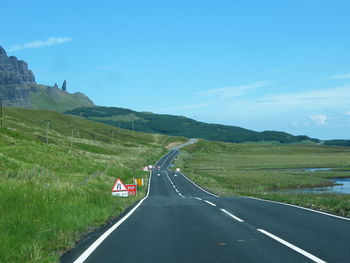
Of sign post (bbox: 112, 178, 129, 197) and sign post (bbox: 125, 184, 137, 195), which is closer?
sign post (bbox: 112, 178, 129, 197)

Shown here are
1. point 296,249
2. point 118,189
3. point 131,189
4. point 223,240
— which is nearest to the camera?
point 296,249

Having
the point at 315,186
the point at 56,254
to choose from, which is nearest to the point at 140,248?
the point at 56,254

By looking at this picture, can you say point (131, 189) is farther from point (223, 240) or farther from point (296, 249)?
point (296, 249)

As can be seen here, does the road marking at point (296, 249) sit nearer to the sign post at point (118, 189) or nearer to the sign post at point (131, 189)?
the sign post at point (118, 189)

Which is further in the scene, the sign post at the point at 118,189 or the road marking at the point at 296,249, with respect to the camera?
the sign post at the point at 118,189

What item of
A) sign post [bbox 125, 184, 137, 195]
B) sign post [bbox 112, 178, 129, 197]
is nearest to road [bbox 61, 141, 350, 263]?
sign post [bbox 112, 178, 129, 197]

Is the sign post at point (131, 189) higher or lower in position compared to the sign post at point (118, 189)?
lower

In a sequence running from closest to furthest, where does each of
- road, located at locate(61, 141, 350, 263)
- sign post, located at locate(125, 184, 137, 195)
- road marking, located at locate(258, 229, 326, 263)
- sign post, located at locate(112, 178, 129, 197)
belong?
road marking, located at locate(258, 229, 326, 263), road, located at locate(61, 141, 350, 263), sign post, located at locate(112, 178, 129, 197), sign post, located at locate(125, 184, 137, 195)

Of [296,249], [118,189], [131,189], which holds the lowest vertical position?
[131,189]

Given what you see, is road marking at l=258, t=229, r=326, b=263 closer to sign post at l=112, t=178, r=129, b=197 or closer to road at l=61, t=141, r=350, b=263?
road at l=61, t=141, r=350, b=263

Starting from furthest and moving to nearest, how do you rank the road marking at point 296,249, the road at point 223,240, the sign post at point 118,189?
the sign post at point 118,189 → the road at point 223,240 → the road marking at point 296,249

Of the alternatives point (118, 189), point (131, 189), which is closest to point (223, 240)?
point (118, 189)

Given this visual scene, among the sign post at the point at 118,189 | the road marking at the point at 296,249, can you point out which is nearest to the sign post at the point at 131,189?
the sign post at the point at 118,189

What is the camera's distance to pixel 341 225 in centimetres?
1177
